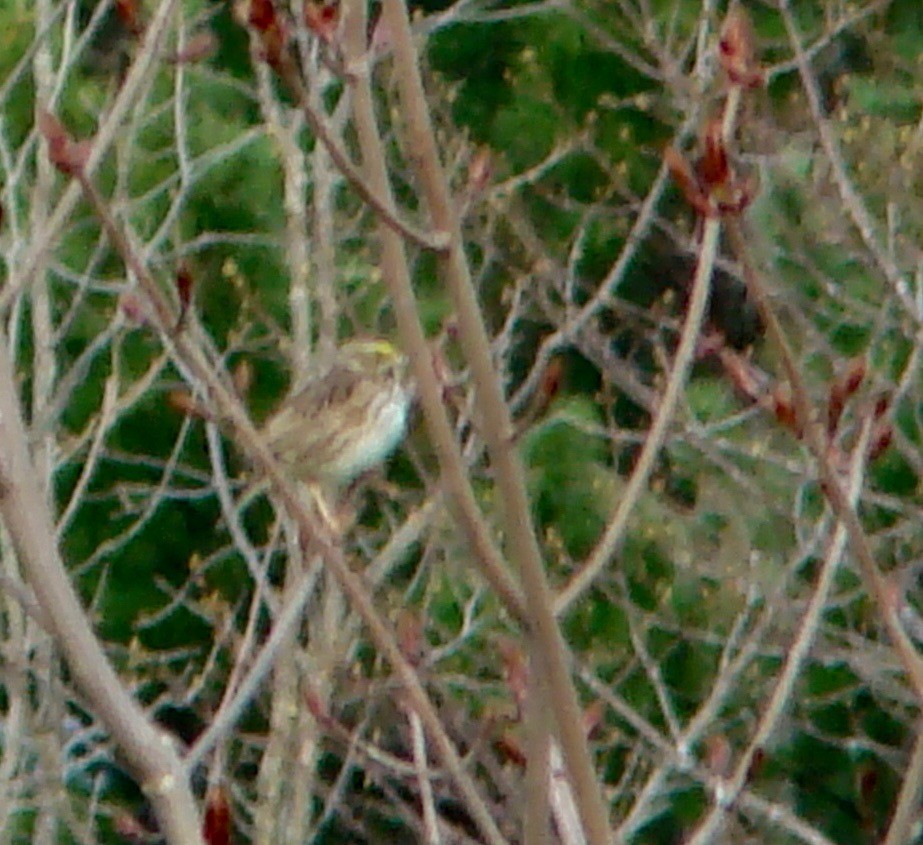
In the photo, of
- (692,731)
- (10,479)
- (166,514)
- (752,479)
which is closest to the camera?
(10,479)

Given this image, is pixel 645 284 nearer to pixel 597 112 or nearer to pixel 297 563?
pixel 597 112

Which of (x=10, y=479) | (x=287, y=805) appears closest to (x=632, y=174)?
(x=287, y=805)

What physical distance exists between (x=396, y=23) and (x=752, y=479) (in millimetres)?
4603

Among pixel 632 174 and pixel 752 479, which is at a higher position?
pixel 632 174

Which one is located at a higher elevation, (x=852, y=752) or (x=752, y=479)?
(x=752, y=479)

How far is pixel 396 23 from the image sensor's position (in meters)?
1.73

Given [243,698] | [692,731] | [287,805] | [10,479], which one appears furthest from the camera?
[287,805]

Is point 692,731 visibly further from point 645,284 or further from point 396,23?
point 645,284

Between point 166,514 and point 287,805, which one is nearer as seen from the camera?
point 287,805

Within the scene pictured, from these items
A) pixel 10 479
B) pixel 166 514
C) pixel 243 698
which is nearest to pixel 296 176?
pixel 166 514

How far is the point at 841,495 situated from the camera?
180 centimetres

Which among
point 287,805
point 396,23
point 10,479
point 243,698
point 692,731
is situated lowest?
point 287,805

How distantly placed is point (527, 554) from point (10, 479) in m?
0.54

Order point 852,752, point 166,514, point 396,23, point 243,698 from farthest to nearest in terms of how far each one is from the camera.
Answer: point 166,514 < point 852,752 < point 243,698 < point 396,23
